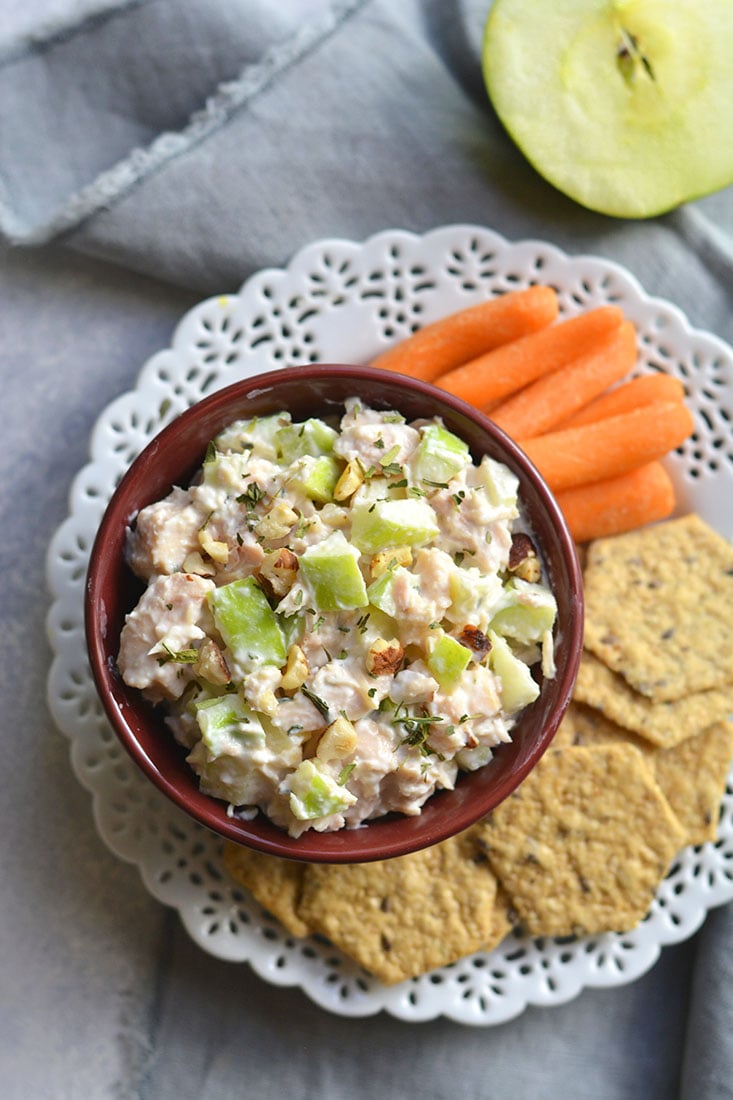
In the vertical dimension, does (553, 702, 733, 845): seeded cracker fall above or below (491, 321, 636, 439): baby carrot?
below

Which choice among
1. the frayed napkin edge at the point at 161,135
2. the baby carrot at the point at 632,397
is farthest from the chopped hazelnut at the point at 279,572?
the frayed napkin edge at the point at 161,135

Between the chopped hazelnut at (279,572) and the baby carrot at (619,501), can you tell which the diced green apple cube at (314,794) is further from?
the baby carrot at (619,501)

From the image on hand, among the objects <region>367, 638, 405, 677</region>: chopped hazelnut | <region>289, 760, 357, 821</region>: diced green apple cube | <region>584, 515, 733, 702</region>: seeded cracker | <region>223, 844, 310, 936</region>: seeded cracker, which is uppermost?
<region>367, 638, 405, 677</region>: chopped hazelnut

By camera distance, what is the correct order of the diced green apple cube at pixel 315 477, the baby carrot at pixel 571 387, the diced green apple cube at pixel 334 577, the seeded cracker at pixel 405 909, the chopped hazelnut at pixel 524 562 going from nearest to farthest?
the diced green apple cube at pixel 334 577 → the diced green apple cube at pixel 315 477 → the chopped hazelnut at pixel 524 562 → the seeded cracker at pixel 405 909 → the baby carrot at pixel 571 387

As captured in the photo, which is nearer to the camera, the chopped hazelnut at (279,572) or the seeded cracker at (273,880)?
the chopped hazelnut at (279,572)

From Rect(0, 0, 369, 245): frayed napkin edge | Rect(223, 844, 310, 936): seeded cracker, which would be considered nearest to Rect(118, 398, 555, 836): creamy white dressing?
Rect(223, 844, 310, 936): seeded cracker

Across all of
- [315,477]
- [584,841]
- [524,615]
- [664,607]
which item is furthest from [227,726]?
[664,607]

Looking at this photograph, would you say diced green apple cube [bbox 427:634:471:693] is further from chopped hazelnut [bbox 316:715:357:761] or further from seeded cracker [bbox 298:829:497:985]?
seeded cracker [bbox 298:829:497:985]
